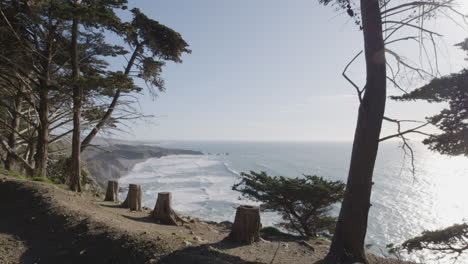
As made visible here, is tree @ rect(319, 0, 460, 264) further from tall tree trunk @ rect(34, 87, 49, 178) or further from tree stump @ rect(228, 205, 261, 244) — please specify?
tall tree trunk @ rect(34, 87, 49, 178)

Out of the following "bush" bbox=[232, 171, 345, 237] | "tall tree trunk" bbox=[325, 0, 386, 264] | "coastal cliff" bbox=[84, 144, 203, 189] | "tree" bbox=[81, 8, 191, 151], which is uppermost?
"tree" bbox=[81, 8, 191, 151]

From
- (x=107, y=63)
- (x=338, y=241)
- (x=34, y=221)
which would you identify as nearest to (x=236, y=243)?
(x=338, y=241)

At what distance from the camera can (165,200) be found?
21.0 ft

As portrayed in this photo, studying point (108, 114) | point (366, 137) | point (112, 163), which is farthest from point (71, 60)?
point (112, 163)

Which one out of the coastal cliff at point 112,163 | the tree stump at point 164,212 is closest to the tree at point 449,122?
the tree stump at point 164,212

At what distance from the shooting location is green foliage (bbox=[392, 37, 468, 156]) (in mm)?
4367

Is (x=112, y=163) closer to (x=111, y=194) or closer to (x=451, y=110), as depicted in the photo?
(x=111, y=194)

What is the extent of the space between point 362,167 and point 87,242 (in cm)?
429

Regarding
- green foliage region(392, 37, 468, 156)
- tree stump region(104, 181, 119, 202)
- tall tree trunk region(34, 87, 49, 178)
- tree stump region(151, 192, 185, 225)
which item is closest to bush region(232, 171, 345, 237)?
tree stump region(151, 192, 185, 225)

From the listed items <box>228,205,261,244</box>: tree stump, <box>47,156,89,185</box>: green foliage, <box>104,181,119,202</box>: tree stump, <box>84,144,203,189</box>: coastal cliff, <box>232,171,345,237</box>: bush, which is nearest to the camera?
<box>228,205,261,244</box>: tree stump

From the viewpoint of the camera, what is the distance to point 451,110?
4523mm

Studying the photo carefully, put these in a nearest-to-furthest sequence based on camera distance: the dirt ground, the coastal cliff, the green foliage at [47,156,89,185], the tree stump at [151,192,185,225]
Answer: the dirt ground
the tree stump at [151,192,185,225]
the green foliage at [47,156,89,185]
the coastal cliff

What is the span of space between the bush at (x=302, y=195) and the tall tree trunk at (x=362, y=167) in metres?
4.72

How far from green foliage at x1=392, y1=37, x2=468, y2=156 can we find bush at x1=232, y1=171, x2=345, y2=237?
4.44 metres
